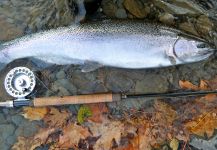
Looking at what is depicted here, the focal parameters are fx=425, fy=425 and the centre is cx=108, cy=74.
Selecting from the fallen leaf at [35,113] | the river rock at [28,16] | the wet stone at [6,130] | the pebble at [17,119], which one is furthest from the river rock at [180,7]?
the wet stone at [6,130]

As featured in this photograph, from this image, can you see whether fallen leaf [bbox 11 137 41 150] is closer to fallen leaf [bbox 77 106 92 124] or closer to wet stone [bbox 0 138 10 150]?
wet stone [bbox 0 138 10 150]

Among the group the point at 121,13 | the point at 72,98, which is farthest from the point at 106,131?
the point at 121,13

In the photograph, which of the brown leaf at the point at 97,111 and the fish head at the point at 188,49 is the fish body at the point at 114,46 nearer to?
the fish head at the point at 188,49

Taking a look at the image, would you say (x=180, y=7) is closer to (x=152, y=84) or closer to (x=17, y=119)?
(x=152, y=84)

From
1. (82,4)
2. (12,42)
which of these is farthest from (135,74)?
(12,42)

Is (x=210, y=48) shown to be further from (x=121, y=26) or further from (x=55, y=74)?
(x=55, y=74)

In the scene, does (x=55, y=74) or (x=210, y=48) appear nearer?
(x=210, y=48)
